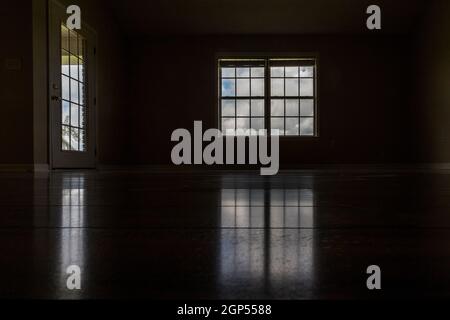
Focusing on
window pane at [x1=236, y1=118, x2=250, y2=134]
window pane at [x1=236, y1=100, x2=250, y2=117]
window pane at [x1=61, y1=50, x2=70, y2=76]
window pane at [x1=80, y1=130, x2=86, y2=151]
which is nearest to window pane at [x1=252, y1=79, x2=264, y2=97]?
window pane at [x1=236, y1=100, x2=250, y2=117]

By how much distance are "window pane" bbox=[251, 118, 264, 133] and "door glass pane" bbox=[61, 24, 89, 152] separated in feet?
10.6

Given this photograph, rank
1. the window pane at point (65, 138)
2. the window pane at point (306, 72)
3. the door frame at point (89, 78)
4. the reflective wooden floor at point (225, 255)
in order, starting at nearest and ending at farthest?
the reflective wooden floor at point (225, 255), the door frame at point (89, 78), the window pane at point (65, 138), the window pane at point (306, 72)

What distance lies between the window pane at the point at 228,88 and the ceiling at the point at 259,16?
34.5 inches

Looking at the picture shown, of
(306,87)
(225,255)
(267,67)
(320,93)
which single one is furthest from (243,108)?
(225,255)

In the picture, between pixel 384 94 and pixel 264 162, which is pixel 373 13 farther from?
pixel 264 162

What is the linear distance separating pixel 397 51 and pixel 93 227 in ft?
30.9

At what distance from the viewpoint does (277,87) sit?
962 centimetres

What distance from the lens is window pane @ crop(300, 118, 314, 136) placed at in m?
9.62

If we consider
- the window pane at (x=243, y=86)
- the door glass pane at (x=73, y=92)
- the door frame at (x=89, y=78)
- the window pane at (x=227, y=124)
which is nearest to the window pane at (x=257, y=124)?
the window pane at (x=227, y=124)

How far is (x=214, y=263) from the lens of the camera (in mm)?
527

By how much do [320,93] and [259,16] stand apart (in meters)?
1.75

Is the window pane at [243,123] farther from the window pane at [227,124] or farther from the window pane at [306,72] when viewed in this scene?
the window pane at [306,72]

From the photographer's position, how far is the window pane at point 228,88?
380 inches
